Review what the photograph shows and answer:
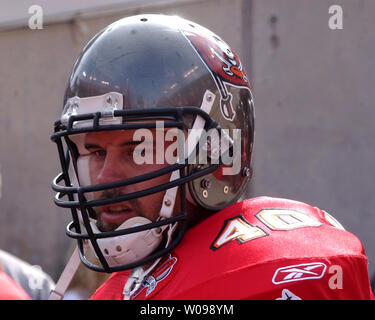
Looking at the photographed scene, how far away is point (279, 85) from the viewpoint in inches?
157

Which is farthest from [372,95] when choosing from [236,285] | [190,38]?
[236,285]

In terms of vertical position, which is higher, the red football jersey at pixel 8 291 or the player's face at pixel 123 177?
the player's face at pixel 123 177

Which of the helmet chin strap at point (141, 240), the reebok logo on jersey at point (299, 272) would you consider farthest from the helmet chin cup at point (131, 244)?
the reebok logo on jersey at point (299, 272)

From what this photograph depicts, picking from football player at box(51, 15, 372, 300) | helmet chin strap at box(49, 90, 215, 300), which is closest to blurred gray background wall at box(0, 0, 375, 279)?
football player at box(51, 15, 372, 300)

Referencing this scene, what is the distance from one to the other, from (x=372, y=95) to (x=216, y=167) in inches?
94.7

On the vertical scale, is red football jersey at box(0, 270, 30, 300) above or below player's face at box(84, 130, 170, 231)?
below

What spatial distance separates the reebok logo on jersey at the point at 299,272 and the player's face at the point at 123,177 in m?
0.43

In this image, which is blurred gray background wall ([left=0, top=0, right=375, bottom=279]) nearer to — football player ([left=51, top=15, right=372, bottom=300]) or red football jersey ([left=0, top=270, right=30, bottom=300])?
football player ([left=51, top=15, right=372, bottom=300])

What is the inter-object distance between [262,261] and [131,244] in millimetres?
386

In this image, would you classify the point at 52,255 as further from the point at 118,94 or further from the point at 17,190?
the point at 118,94

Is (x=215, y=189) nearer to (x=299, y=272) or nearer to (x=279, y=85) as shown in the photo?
(x=299, y=272)

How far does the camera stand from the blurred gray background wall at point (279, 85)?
3.63 metres

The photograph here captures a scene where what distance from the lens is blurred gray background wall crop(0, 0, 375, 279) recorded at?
3.63 meters

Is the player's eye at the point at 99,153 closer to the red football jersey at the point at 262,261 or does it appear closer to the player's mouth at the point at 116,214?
the player's mouth at the point at 116,214
